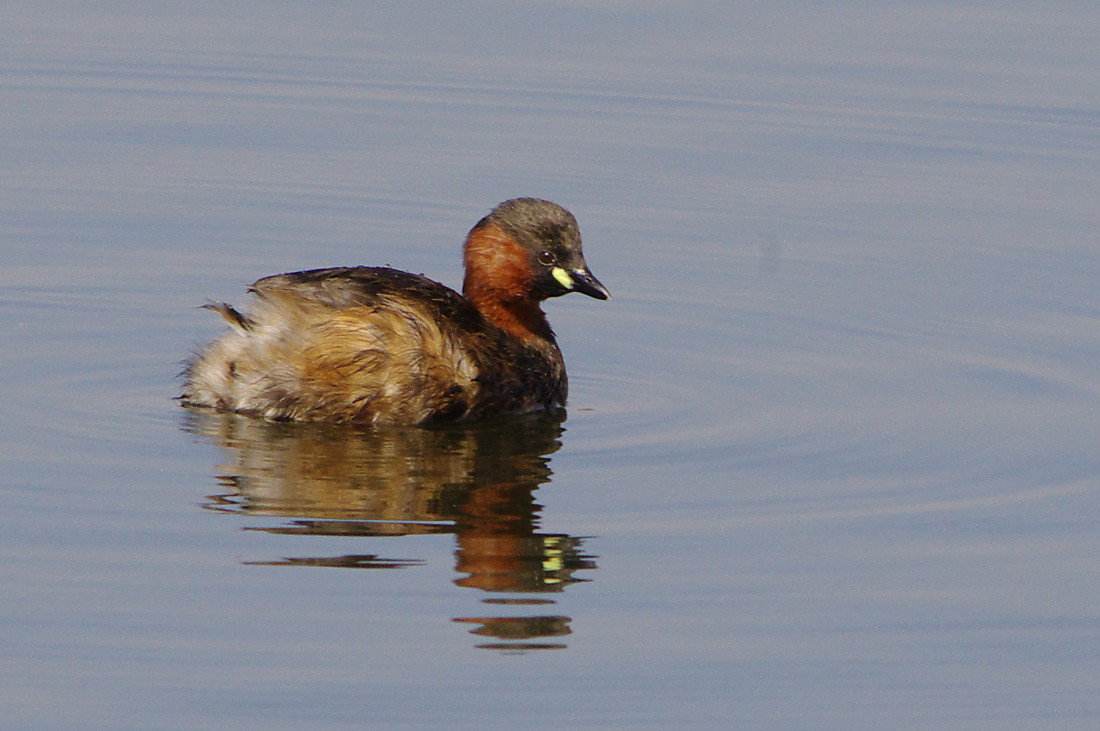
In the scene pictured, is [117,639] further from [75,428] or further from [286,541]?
[75,428]

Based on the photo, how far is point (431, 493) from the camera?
7770 millimetres

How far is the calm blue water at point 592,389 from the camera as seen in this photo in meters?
6.11

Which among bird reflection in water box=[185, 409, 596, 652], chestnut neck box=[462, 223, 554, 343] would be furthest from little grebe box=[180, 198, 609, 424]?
chestnut neck box=[462, 223, 554, 343]

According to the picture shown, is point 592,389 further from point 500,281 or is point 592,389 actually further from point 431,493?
point 431,493

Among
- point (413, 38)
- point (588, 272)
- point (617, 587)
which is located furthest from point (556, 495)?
point (413, 38)

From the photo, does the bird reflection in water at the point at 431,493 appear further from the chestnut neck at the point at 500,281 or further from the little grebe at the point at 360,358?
the chestnut neck at the point at 500,281

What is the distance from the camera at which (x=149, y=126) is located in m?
13.6

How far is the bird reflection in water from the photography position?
673 cm

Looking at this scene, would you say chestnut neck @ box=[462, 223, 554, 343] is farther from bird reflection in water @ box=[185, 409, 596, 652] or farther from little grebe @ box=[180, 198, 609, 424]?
bird reflection in water @ box=[185, 409, 596, 652]

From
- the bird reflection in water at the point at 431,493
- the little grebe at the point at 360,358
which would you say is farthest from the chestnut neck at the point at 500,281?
the bird reflection in water at the point at 431,493

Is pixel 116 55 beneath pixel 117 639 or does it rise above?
above

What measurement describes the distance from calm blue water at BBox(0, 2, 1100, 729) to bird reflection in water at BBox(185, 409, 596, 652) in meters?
0.02

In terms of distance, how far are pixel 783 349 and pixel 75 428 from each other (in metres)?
3.44

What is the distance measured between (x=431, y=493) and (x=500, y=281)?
1.94 metres
